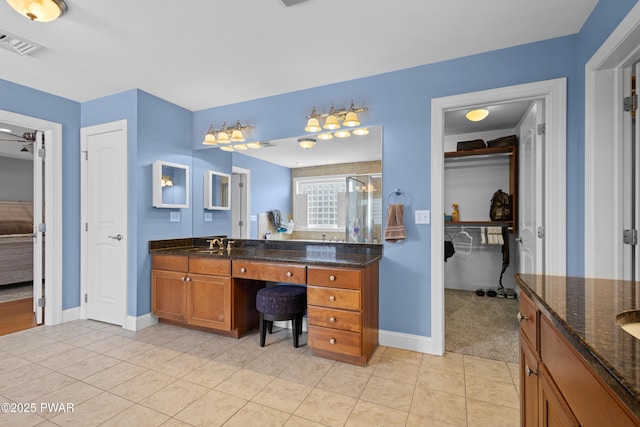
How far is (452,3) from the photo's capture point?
6.03 feet

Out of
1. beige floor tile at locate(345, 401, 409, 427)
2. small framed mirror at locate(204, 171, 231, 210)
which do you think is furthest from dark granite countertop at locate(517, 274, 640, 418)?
small framed mirror at locate(204, 171, 231, 210)

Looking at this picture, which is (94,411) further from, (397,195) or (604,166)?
(604,166)

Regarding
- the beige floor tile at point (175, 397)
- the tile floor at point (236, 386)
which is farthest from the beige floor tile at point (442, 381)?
the beige floor tile at point (175, 397)

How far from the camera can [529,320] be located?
118cm

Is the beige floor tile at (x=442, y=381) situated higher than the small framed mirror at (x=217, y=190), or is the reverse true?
the small framed mirror at (x=217, y=190)

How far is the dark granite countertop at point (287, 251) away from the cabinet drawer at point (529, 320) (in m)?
1.08

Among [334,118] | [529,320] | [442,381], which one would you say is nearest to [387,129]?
[334,118]

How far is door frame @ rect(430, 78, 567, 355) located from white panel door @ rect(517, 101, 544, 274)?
0.16 metres

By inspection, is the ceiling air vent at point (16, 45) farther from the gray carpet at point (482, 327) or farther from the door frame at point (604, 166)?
the gray carpet at point (482, 327)

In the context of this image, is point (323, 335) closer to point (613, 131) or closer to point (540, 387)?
point (540, 387)

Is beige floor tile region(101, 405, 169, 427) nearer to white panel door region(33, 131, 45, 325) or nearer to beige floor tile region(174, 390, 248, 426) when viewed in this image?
beige floor tile region(174, 390, 248, 426)

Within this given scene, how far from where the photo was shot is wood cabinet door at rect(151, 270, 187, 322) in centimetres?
296

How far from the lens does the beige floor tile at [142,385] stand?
1903 mm

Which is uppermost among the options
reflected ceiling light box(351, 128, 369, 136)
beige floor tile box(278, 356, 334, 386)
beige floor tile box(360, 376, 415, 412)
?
reflected ceiling light box(351, 128, 369, 136)
